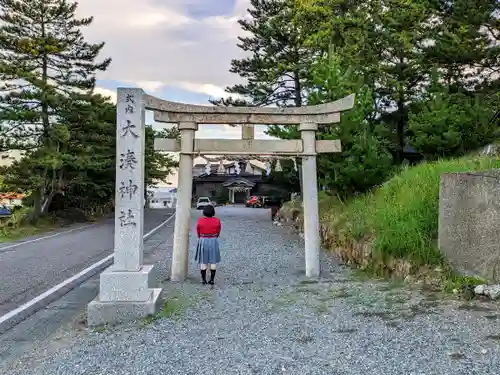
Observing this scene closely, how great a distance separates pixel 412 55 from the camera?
18.3 meters

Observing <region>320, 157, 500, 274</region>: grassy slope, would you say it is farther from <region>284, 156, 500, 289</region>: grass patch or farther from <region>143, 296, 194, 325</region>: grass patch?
<region>143, 296, 194, 325</region>: grass patch

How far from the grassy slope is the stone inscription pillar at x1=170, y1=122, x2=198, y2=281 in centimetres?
396

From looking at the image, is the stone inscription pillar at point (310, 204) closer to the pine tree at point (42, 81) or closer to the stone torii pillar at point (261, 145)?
the stone torii pillar at point (261, 145)

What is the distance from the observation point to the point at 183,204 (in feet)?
32.0

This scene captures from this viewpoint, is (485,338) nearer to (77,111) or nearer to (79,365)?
(79,365)

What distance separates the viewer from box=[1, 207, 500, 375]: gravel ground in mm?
4688

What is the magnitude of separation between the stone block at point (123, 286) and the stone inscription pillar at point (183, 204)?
275cm

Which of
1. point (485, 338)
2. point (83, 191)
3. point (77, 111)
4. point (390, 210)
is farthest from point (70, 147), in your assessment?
point (485, 338)

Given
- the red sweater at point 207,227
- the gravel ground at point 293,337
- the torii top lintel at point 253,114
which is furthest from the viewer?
the torii top lintel at point 253,114

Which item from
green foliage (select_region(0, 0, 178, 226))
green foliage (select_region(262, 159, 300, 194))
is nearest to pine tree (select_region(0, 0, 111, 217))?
green foliage (select_region(0, 0, 178, 226))

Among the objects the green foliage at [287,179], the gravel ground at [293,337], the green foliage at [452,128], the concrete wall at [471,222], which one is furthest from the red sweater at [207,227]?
the green foliage at [287,179]

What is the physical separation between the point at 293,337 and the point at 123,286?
2692 millimetres

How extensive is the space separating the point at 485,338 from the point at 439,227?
3.25 m

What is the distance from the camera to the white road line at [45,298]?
720cm
